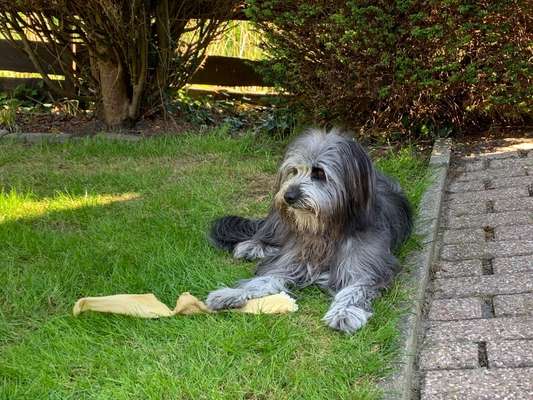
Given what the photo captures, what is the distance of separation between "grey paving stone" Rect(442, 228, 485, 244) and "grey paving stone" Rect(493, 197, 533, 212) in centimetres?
39

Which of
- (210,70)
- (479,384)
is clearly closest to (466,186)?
(479,384)

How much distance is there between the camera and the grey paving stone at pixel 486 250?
3969 millimetres

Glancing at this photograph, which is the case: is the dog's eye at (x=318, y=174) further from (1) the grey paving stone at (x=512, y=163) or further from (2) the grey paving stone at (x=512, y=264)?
(1) the grey paving stone at (x=512, y=163)

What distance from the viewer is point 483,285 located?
360 centimetres

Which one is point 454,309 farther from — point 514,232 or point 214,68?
point 214,68

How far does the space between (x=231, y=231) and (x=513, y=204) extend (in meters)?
1.84

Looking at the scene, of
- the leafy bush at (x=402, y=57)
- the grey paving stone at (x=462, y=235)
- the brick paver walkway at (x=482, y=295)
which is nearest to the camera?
the brick paver walkway at (x=482, y=295)

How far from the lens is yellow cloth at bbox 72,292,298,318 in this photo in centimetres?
328

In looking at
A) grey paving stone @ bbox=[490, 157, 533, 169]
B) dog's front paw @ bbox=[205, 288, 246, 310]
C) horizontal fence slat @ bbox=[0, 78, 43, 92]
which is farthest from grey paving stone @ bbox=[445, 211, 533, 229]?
horizontal fence slat @ bbox=[0, 78, 43, 92]

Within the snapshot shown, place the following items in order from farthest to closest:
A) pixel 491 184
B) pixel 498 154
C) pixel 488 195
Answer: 1. pixel 498 154
2. pixel 491 184
3. pixel 488 195

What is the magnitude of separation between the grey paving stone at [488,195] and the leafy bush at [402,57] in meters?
1.14

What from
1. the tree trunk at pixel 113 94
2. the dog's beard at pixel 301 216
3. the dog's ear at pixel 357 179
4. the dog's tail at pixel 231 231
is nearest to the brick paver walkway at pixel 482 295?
the dog's ear at pixel 357 179

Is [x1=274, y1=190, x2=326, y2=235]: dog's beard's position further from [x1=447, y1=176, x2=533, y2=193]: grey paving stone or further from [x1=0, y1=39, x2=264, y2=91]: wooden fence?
[x1=0, y1=39, x2=264, y2=91]: wooden fence

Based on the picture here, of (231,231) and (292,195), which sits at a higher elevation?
(292,195)
